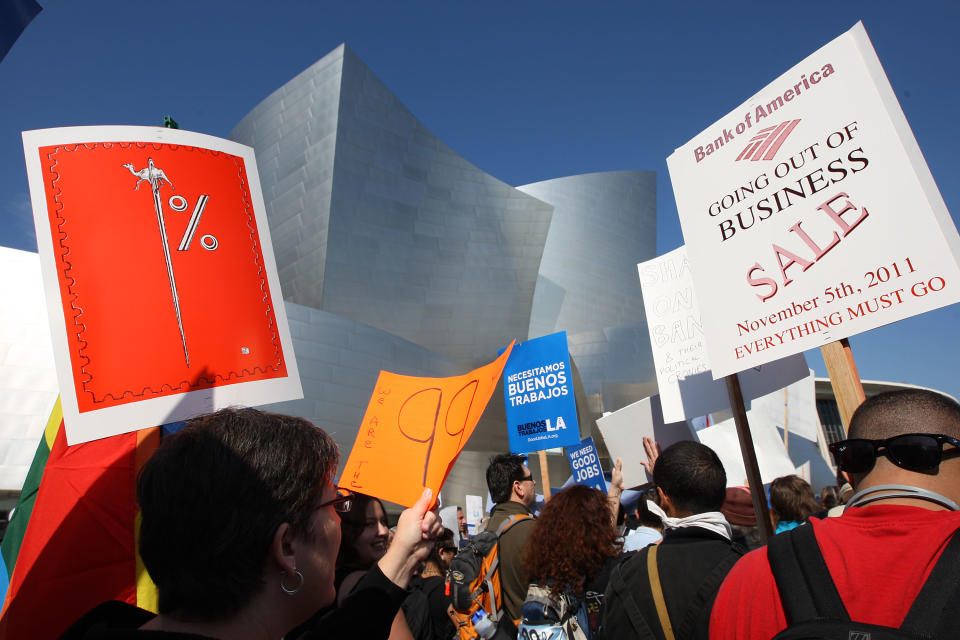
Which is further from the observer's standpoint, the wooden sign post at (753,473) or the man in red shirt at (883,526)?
the wooden sign post at (753,473)

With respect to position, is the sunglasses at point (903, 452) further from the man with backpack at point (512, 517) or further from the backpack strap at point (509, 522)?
the backpack strap at point (509, 522)

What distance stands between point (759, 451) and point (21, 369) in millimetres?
9848

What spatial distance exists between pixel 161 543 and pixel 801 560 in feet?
3.48

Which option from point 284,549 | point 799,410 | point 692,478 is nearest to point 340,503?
point 284,549

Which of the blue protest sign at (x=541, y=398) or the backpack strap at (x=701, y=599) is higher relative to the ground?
the blue protest sign at (x=541, y=398)

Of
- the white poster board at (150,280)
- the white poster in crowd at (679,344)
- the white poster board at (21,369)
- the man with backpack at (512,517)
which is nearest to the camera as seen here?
the white poster board at (150,280)

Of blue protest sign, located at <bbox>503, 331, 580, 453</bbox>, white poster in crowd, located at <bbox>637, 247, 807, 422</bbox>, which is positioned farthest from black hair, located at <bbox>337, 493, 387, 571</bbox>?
blue protest sign, located at <bbox>503, 331, 580, 453</bbox>

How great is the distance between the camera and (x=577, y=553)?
2.39 metres

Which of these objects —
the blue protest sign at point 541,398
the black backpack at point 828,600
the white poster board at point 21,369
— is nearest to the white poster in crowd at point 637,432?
the blue protest sign at point 541,398

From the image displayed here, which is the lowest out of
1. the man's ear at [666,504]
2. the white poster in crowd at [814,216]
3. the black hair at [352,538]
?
the man's ear at [666,504]

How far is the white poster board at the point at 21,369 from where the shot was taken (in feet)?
26.5

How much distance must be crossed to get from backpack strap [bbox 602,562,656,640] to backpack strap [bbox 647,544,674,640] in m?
0.04

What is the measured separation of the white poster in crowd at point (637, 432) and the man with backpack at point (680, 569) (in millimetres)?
2437

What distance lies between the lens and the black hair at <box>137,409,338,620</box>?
90 centimetres
